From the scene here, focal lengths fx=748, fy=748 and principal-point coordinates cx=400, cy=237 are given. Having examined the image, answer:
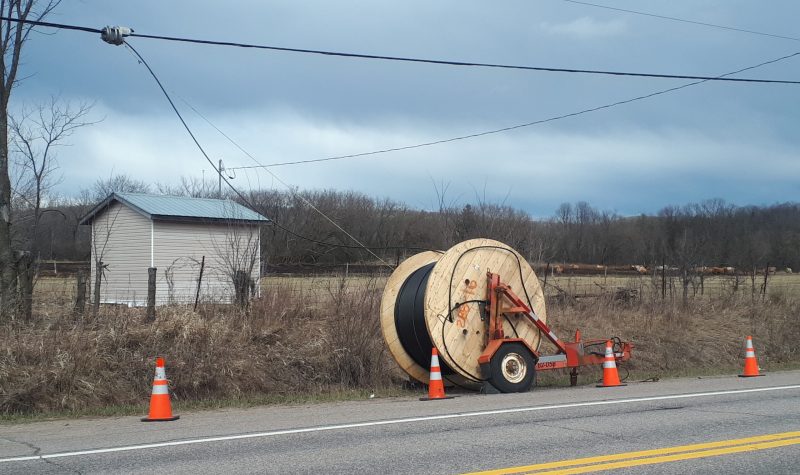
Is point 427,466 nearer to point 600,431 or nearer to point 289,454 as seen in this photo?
point 289,454

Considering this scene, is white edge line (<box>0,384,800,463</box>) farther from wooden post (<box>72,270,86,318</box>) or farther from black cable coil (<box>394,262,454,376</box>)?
wooden post (<box>72,270,86,318</box>)

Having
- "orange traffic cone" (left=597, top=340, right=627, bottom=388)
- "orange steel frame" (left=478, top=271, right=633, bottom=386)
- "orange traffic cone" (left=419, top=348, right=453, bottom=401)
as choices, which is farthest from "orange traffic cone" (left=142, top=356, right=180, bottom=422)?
"orange traffic cone" (left=597, top=340, right=627, bottom=388)

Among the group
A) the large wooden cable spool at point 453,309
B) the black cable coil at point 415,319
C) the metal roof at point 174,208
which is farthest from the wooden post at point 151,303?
the metal roof at point 174,208

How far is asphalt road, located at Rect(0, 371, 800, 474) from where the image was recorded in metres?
7.08

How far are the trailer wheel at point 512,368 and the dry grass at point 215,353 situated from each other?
91.6 inches

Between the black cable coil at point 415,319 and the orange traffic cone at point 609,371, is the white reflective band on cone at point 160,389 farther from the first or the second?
the orange traffic cone at point 609,371

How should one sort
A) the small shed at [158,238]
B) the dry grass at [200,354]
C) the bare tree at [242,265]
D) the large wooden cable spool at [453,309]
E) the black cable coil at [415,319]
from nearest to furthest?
1. the dry grass at [200,354]
2. the large wooden cable spool at [453,309]
3. the black cable coil at [415,319]
4. the bare tree at [242,265]
5. the small shed at [158,238]

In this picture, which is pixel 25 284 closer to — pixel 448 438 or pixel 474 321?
pixel 474 321

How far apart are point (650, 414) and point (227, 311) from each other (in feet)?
28.9

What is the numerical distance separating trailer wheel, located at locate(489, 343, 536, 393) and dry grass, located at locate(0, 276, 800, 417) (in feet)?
7.63

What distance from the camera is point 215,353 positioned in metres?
13.6

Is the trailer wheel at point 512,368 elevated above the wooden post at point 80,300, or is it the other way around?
the wooden post at point 80,300

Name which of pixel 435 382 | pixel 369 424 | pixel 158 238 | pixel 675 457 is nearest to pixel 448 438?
pixel 369 424

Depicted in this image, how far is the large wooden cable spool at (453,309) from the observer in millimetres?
12609
